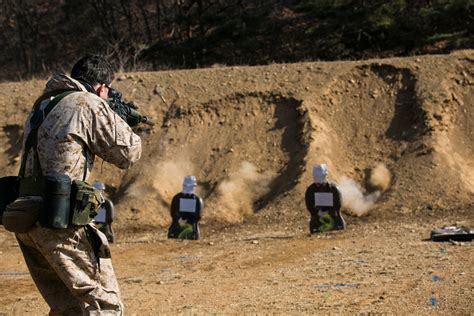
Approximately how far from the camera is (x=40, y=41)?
1672 inches

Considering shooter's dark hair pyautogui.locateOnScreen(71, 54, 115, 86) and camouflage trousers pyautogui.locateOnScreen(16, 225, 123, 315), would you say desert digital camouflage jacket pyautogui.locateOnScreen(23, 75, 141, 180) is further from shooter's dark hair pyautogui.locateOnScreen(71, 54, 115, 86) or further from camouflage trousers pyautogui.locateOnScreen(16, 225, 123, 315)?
camouflage trousers pyautogui.locateOnScreen(16, 225, 123, 315)

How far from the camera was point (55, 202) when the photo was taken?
434cm

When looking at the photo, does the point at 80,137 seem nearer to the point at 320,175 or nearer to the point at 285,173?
the point at 320,175

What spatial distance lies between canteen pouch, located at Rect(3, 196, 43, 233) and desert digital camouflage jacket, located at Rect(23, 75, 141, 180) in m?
0.18

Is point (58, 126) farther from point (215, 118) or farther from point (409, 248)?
point (215, 118)

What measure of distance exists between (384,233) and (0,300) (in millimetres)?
5731

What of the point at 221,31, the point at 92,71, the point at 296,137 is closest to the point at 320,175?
the point at 296,137

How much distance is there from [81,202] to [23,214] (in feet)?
1.08

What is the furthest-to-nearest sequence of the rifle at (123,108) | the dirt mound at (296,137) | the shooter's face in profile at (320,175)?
the dirt mound at (296,137)
the shooter's face in profile at (320,175)
the rifle at (123,108)

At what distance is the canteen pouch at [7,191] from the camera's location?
4.76m

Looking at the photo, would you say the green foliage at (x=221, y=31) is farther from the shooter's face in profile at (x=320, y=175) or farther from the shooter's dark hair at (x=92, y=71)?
the shooter's dark hair at (x=92, y=71)

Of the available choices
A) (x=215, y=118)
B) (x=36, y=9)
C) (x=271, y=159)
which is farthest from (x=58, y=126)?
(x=36, y=9)

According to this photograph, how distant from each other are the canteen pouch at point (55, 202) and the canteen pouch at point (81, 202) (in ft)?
0.15

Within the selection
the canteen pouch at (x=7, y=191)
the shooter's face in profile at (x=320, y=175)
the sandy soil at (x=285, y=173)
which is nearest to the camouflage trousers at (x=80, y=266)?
the canteen pouch at (x=7, y=191)
